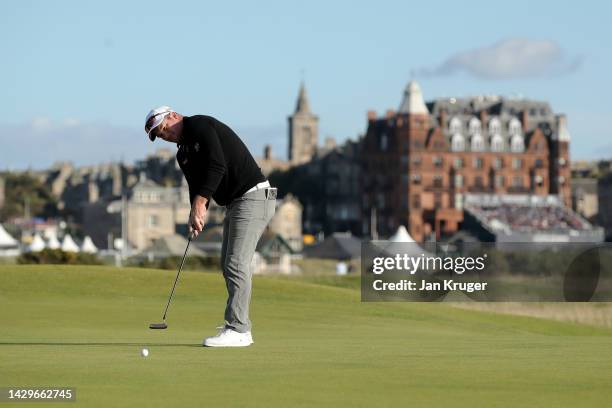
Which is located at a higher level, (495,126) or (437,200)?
(495,126)

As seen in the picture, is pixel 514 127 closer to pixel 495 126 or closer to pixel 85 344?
pixel 495 126

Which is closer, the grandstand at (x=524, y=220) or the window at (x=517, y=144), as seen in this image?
the grandstand at (x=524, y=220)

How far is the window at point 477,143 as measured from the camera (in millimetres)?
168625

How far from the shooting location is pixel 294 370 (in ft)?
35.4

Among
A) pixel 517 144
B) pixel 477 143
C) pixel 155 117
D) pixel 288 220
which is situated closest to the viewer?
pixel 155 117

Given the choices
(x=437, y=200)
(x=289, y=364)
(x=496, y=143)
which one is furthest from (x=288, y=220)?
(x=289, y=364)

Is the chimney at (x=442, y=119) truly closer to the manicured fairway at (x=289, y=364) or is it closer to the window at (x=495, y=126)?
the window at (x=495, y=126)

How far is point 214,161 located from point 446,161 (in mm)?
154916

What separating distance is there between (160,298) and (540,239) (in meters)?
121

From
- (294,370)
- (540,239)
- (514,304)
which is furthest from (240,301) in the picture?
(540,239)

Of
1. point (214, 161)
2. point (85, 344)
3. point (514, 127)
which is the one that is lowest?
point (85, 344)

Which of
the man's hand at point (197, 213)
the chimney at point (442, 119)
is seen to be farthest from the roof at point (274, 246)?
the man's hand at point (197, 213)

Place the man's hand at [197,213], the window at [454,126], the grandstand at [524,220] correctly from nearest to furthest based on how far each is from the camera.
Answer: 1. the man's hand at [197,213]
2. the grandstand at [524,220]
3. the window at [454,126]

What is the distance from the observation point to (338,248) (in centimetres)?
12369
